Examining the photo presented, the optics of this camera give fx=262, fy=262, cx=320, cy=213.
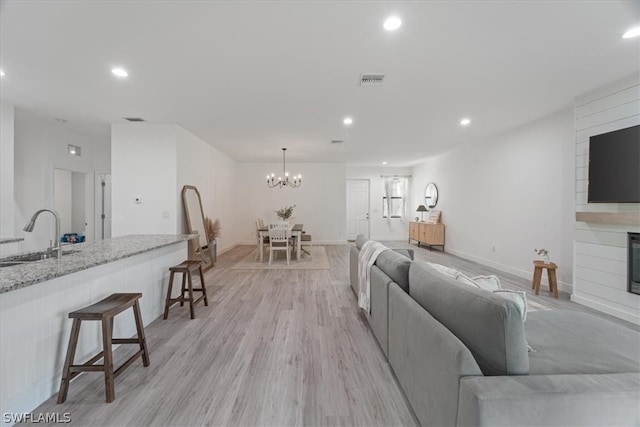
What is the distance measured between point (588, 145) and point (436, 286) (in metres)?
3.41

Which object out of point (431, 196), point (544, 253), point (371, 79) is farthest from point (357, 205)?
point (371, 79)

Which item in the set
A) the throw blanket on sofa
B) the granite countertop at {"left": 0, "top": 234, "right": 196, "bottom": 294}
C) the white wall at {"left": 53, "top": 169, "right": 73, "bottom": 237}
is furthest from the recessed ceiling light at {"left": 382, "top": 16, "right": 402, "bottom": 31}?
the white wall at {"left": 53, "top": 169, "right": 73, "bottom": 237}

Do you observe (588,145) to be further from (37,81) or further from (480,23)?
(37,81)

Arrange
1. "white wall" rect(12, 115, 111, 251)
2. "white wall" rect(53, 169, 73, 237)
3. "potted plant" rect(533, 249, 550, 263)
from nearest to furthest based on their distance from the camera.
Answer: "potted plant" rect(533, 249, 550, 263) → "white wall" rect(12, 115, 111, 251) → "white wall" rect(53, 169, 73, 237)

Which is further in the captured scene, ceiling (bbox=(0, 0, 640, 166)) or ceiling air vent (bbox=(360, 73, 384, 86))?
ceiling air vent (bbox=(360, 73, 384, 86))

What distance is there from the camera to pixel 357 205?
9.48m

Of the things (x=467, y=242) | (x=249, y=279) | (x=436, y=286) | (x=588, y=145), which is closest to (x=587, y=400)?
(x=436, y=286)

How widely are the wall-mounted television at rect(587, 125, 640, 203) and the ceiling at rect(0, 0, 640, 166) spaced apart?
0.67 m

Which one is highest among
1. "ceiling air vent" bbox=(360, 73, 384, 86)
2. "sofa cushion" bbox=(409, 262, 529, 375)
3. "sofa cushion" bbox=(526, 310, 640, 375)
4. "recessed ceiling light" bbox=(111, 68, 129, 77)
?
"ceiling air vent" bbox=(360, 73, 384, 86)

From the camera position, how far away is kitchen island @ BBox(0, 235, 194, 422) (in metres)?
1.51

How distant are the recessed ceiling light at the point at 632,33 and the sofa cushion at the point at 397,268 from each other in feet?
8.62

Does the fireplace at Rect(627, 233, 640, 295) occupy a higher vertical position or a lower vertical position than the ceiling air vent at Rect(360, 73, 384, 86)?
lower

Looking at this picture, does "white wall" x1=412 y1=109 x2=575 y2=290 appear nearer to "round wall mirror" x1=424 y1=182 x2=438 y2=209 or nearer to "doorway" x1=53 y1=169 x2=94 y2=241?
"round wall mirror" x1=424 y1=182 x2=438 y2=209

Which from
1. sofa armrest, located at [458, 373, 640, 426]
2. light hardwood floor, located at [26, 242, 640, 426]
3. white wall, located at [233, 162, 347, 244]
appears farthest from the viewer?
white wall, located at [233, 162, 347, 244]
